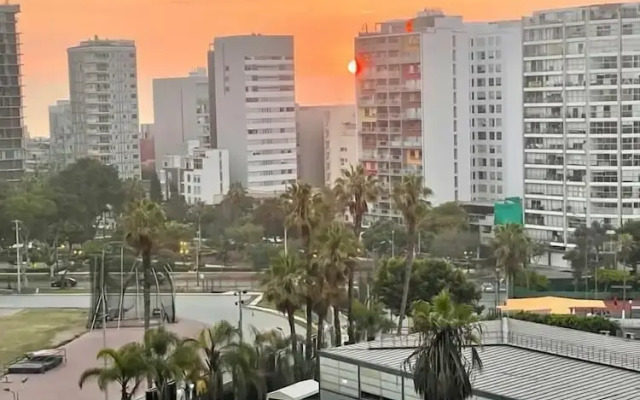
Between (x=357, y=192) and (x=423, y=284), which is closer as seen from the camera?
(x=357, y=192)

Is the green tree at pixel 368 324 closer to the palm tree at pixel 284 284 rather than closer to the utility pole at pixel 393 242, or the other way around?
the palm tree at pixel 284 284

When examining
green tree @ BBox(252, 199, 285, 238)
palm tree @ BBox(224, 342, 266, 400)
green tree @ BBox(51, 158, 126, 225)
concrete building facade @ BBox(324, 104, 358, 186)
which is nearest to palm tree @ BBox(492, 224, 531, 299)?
green tree @ BBox(252, 199, 285, 238)

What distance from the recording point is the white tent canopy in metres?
13.9

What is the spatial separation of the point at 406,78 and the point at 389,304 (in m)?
17.7

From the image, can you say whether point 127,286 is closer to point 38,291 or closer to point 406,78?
point 38,291

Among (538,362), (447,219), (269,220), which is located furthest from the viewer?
(269,220)

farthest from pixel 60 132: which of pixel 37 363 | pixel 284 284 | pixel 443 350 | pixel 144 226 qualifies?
pixel 443 350

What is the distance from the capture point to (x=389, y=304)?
2261cm

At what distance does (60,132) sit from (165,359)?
39799 mm

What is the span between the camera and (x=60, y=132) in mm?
51812

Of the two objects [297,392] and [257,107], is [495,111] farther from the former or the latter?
[297,392]

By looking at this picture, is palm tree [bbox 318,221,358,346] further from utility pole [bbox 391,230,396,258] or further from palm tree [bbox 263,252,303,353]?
utility pole [bbox 391,230,396,258]

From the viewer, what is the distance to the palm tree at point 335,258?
53.7 feet

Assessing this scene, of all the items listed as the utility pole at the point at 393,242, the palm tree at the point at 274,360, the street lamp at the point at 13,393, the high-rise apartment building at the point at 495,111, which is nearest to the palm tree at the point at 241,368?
the palm tree at the point at 274,360
